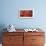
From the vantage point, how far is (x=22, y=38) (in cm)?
374

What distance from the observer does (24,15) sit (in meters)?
4.16

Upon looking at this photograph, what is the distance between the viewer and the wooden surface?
12.2ft

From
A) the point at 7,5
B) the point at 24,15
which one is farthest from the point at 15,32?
the point at 7,5

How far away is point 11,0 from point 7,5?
208 millimetres

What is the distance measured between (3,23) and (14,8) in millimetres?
611

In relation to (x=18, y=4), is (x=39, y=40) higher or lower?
lower

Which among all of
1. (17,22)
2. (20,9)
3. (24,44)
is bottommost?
(24,44)

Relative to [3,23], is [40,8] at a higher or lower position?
higher

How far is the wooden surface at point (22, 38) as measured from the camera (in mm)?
3727

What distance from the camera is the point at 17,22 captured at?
420 centimetres

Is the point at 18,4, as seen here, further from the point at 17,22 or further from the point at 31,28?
the point at 31,28

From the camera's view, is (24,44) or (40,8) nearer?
(24,44)

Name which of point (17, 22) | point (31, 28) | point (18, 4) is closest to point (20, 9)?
point (18, 4)

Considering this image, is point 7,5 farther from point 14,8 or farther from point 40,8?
point 40,8
